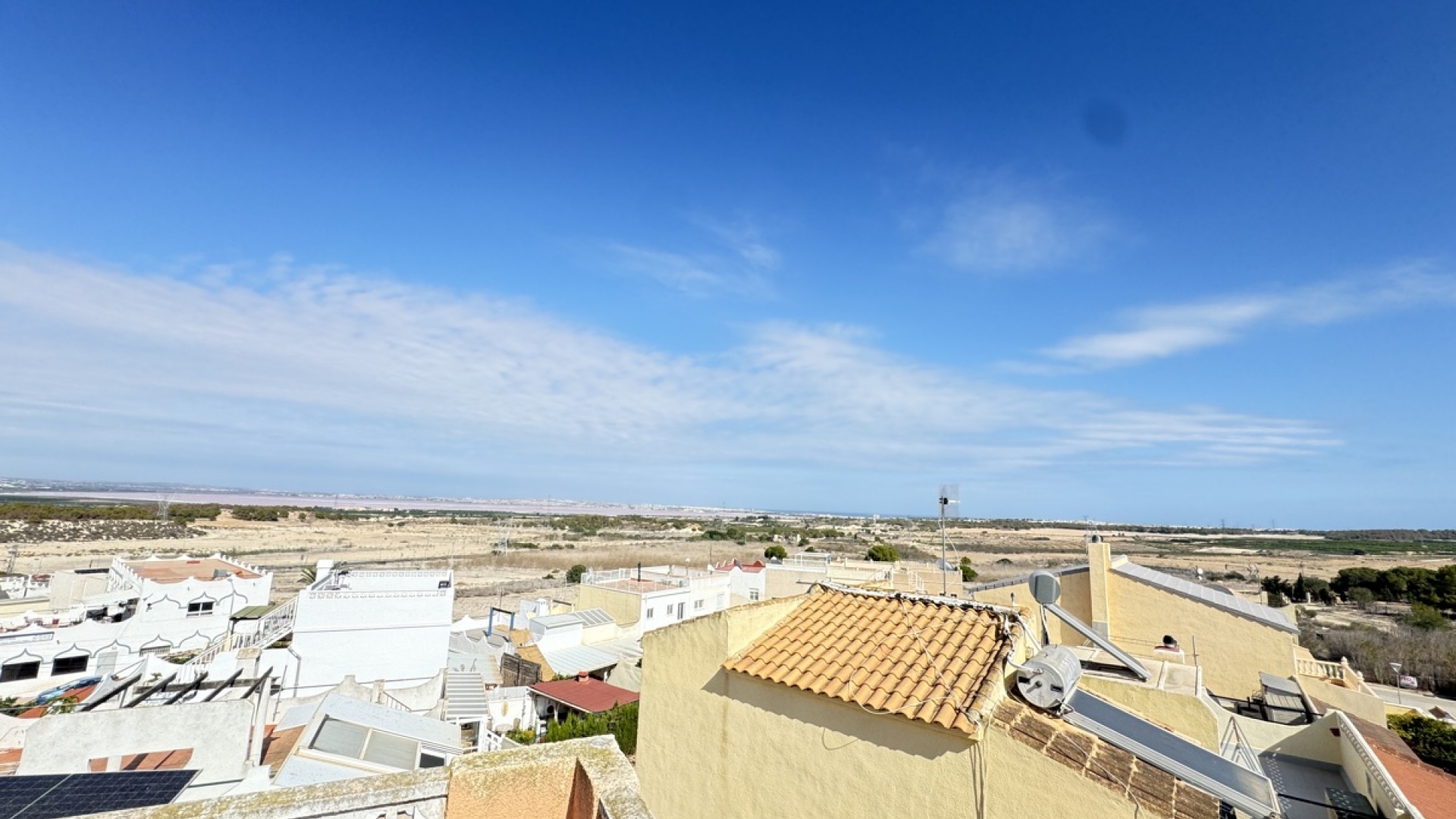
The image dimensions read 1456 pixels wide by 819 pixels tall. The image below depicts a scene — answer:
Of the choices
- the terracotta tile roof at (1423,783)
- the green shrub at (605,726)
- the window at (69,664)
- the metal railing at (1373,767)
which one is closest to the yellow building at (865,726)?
the metal railing at (1373,767)

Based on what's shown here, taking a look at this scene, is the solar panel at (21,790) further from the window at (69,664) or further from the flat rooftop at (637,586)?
the flat rooftop at (637,586)

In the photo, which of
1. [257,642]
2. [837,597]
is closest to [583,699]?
[257,642]

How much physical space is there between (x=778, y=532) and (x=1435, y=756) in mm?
A: 110286

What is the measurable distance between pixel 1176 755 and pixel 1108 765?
1036 millimetres

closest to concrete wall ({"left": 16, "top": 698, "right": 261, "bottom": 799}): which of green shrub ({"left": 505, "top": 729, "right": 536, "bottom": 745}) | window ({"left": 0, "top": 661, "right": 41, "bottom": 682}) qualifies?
green shrub ({"left": 505, "top": 729, "right": 536, "bottom": 745})

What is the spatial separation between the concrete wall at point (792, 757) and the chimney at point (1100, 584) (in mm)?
12720

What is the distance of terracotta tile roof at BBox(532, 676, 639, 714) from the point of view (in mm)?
20438

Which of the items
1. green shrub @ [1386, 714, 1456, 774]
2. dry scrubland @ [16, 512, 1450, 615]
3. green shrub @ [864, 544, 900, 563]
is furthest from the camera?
green shrub @ [864, 544, 900, 563]

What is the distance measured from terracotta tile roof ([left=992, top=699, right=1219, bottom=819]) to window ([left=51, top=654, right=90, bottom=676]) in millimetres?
28653

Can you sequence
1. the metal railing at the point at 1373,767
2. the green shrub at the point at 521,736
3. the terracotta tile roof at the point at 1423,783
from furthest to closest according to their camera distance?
the green shrub at the point at 521,736 → the terracotta tile roof at the point at 1423,783 → the metal railing at the point at 1373,767

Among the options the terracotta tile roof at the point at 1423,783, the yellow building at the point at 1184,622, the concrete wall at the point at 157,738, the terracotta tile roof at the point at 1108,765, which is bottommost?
the terracotta tile roof at the point at 1423,783

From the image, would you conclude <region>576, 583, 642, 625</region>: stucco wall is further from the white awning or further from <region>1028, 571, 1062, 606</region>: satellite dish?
<region>1028, 571, 1062, 606</region>: satellite dish

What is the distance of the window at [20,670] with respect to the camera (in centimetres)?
1859

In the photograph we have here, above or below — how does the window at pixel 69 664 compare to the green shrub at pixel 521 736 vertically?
above
